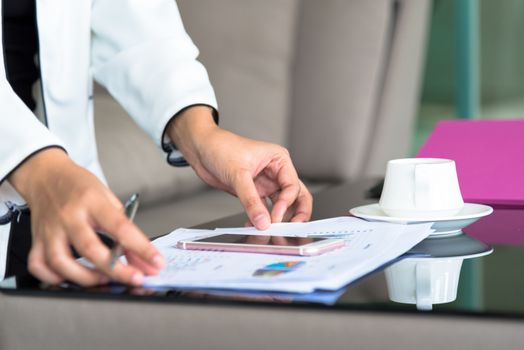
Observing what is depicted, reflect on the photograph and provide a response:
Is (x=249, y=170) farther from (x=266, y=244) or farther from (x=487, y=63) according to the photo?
(x=487, y=63)

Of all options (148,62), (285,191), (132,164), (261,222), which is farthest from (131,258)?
(132,164)

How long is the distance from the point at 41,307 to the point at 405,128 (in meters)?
1.97

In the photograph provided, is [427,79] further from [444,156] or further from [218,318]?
[218,318]

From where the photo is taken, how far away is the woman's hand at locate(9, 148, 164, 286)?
0.57m

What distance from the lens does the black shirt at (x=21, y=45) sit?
42.9 inches

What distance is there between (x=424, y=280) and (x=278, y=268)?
10 centimetres

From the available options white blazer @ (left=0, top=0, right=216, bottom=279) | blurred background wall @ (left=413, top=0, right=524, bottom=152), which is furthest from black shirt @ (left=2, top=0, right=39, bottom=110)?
blurred background wall @ (left=413, top=0, right=524, bottom=152)

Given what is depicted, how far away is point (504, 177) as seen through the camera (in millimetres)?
942

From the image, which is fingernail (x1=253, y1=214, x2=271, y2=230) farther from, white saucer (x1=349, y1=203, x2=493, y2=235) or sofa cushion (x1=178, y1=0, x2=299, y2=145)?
sofa cushion (x1=178, y1=0, x2=299, y2=145)

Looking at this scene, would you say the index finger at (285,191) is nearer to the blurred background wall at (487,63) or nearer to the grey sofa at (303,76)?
the grey sofa at (303,76)

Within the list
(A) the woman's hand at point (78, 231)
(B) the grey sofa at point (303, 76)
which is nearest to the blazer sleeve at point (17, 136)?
(A) the woman's hand at point (78, 231)

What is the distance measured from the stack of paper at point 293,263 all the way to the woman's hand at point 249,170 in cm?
10

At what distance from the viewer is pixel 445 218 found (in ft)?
2.44

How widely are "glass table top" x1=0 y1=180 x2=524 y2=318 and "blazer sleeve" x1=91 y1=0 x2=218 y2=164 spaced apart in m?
0.46
